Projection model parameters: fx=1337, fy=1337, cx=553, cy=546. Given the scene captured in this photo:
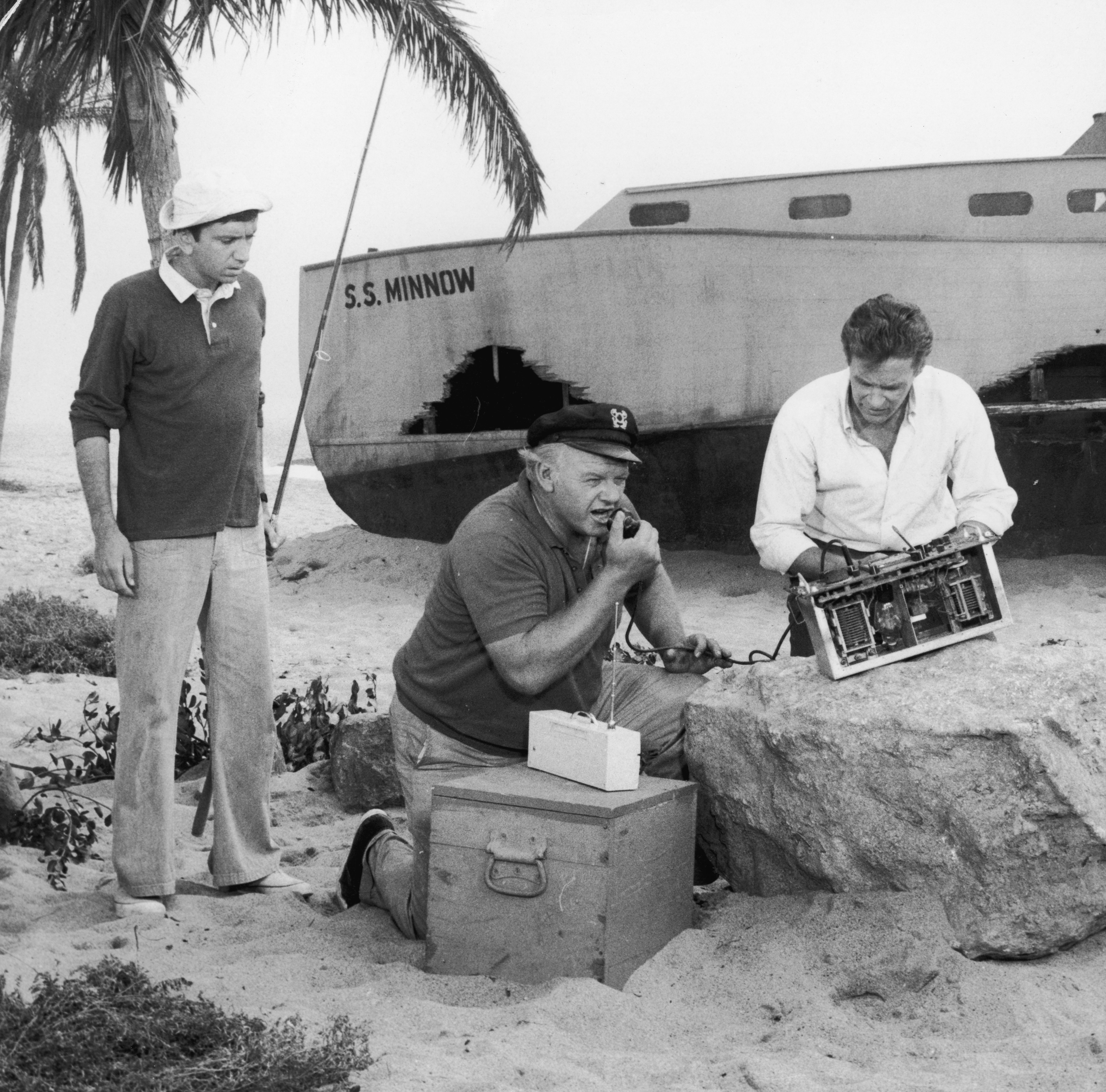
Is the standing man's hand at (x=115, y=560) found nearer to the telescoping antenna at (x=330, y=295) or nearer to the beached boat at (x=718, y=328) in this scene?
the telescoping antenna at (x=330, y=295)

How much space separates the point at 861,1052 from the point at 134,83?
20.8ft

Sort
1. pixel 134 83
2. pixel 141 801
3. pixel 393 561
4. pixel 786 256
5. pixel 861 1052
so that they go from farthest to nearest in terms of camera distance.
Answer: pixel 393 561 → pixel 786 256 → pixel 134 83 → pixel 141 801 → pixel 861 1052

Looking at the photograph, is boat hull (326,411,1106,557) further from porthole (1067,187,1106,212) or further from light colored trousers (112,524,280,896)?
light colored trousers (112,524,280,896)

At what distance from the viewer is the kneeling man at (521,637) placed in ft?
10.6

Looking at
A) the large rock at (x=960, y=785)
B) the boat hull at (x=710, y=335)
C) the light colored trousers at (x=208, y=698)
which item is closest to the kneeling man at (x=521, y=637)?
the light colored trousers at (x=208, y=698)

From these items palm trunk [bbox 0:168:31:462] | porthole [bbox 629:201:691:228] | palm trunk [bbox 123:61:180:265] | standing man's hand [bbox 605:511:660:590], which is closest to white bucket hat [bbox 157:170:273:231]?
standing man's hand [bbox 605:511:660:590]

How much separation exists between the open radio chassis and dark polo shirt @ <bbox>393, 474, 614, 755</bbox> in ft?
1.90

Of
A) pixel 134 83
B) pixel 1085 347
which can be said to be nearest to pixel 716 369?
pixel 1085 347

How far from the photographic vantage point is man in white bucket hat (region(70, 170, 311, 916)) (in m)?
3.47

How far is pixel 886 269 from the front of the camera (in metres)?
9.00

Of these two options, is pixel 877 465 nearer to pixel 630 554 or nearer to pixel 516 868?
pixel 630 554

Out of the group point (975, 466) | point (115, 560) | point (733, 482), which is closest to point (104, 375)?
point (115, 560)

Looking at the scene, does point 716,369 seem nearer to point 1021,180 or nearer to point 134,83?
point 1021,180

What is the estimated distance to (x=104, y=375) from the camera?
3473mm
